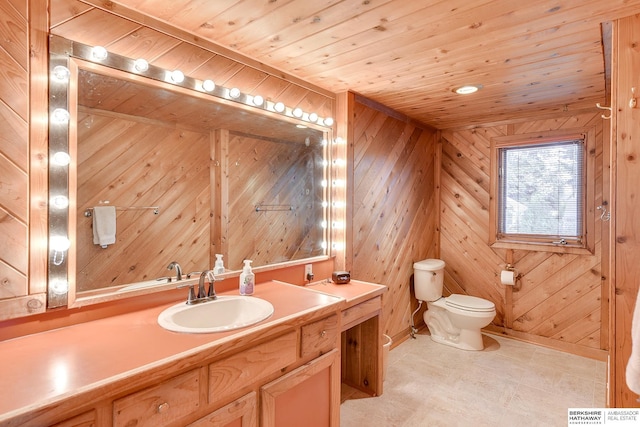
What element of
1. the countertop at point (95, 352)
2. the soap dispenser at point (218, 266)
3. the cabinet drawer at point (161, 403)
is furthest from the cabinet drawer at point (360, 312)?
the cabinet drawer at point (161, 403)

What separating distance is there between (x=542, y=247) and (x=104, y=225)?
12.0ft

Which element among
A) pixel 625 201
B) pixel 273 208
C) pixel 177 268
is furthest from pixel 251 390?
pixel 625 201

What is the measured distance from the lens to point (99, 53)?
1456 millimetres

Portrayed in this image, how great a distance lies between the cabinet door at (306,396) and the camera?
1489mm

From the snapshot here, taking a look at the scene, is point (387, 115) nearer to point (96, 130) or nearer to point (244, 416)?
point (96, 130)

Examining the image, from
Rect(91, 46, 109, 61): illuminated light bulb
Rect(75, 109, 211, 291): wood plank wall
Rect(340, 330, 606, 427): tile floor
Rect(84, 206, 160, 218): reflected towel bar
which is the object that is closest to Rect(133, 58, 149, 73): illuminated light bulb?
Rect(91, 46, 109, 61): illuminated light bulb

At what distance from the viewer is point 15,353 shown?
3.79ft

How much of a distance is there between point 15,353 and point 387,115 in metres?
2.96

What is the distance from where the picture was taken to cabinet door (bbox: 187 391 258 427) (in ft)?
4.11

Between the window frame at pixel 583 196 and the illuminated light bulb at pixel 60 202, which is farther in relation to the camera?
the window frame at pixel 583 196

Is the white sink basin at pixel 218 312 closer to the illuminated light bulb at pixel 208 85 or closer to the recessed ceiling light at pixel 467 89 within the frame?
the illuminated light bulb at pixel 208 85

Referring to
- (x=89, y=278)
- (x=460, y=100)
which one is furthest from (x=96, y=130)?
(x=460, y=100)

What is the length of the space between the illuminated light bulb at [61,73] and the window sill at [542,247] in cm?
373

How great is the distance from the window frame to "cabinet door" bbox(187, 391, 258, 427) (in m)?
3.07
